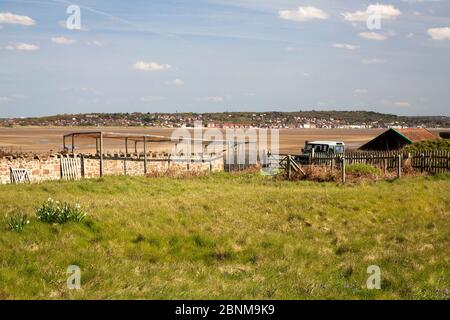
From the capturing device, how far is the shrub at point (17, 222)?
1015 centimetres

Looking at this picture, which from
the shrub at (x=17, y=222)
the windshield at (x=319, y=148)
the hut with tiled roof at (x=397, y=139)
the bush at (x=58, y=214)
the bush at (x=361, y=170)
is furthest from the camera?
the hut with tiled roof at (x=397, y=139)

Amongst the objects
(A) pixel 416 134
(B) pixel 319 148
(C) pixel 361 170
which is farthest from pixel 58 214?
(A) pixel 416 134

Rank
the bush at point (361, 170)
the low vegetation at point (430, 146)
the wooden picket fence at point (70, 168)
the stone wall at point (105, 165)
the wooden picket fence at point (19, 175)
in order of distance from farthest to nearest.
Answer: the low vegetation at point (430, 146)
the wooden picket fence at point (70, 168)
the bush at point (361, 170)
the stone wall at point (105, 165)
the wooden picket fence at point (19, 175)

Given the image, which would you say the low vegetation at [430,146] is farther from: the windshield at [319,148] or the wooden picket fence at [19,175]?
the wooden picket fence at [19,175]

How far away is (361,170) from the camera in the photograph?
2514 cm

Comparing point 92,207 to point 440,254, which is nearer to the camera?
point 440,254

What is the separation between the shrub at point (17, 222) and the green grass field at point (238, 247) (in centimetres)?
13

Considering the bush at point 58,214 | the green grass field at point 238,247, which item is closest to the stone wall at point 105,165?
the green grass field at point 238,247

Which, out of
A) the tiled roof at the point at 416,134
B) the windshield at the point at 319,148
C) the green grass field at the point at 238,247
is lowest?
the green grass field at the point at 238,247

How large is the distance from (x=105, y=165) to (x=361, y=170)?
13085 mm
